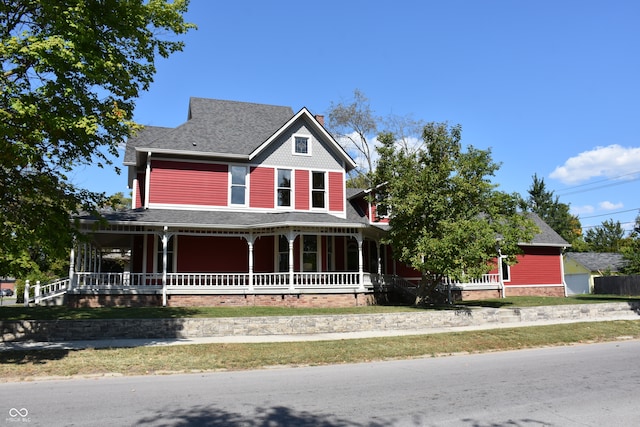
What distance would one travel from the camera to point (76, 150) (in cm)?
1302

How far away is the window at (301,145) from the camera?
26.1 metres

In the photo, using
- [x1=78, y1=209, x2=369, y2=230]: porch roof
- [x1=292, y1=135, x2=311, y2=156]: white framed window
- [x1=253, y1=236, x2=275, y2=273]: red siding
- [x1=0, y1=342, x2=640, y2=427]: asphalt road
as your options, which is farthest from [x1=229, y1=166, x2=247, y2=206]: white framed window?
[x1=0, y1=342, x2=640, y2=427]: asphalt road

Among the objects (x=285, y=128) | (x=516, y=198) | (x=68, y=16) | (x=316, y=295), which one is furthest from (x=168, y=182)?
(x=516, y=198)

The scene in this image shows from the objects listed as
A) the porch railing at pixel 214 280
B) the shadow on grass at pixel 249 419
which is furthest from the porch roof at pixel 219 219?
the shadow on grass at pixel 249 419

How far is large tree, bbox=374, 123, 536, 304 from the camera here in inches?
755

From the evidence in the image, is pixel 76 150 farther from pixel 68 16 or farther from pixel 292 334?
pixel 292 334

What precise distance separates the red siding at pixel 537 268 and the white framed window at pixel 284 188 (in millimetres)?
15222

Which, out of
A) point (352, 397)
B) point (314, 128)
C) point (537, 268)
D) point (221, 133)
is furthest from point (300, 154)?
point (352, 397)

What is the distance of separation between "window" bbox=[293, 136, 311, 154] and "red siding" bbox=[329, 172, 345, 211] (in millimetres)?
1812

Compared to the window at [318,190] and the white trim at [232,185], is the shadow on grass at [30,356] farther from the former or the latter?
the window at [318,190]

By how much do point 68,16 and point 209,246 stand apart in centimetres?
1493

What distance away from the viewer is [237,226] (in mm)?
22453

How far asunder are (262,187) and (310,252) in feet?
13.6

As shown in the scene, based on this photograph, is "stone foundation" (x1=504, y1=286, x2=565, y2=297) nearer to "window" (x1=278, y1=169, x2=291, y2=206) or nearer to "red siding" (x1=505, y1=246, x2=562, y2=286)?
"red siding" (x1=505, y1=246, x2=562, y2=286)
